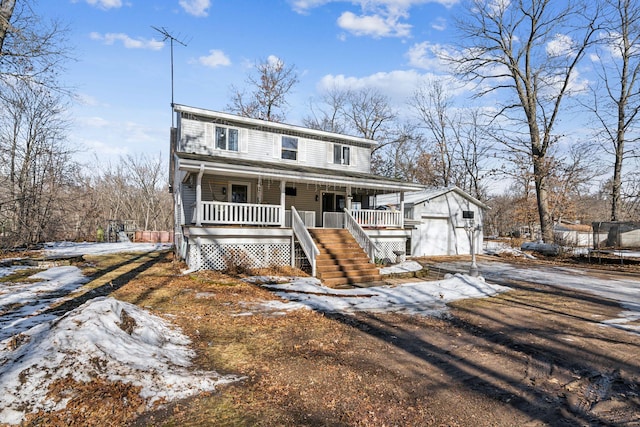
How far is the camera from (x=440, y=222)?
22.9 metres

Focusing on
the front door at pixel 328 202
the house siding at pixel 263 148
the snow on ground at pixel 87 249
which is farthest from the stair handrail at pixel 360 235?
the snow on ground at pixel 87 249

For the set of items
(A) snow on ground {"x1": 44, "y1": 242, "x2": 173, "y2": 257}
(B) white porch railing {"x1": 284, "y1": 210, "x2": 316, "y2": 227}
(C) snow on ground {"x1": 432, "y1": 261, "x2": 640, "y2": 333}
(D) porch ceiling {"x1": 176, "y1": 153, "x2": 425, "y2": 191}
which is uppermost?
(D) porch ceiling {"x1": 176, "y1": 153, "x2": 425, "y2": 191}

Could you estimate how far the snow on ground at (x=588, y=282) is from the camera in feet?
25.2

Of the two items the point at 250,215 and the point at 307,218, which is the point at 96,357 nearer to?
the point at 250,215

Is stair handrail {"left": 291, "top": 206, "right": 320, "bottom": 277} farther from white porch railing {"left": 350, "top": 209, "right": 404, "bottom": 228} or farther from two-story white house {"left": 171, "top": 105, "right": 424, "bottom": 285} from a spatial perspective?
white porch railing {"left": 350, "top": 209, "right": 404, "bottom": 228}

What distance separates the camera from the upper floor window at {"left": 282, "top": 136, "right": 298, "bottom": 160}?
1789 centimetres

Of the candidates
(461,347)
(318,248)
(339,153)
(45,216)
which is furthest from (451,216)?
(45,216)

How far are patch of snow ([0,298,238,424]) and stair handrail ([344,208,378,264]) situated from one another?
8.99 meters

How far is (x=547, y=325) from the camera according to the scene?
6.82 metres

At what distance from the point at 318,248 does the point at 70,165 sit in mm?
23626

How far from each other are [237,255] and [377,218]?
6.89 meters

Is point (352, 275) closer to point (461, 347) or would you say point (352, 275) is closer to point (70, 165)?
point (461, 347)

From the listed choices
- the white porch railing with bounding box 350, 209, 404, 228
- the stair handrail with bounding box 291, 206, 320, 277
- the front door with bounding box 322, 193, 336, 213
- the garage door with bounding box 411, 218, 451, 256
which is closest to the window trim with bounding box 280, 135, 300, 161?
the front door with bounding box 322, 193, 336, 213

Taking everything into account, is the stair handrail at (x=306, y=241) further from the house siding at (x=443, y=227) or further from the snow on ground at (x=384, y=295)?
the house siding at (x=443, y=227)
